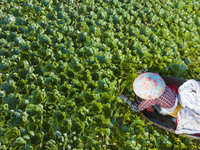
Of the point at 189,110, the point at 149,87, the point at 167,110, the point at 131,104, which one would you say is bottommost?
the point at 131,104

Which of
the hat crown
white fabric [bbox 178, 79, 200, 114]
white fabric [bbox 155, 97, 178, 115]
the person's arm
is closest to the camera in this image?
the hat crown

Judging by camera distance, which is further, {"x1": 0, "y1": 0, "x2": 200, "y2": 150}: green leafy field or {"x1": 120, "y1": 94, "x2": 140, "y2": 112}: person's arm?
{"x1": 120, "y1": 94, "x2": 140, "y2": 112}: person's arm

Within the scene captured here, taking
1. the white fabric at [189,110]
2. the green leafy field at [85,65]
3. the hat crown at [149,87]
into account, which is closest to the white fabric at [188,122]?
the white fabric at [189,110]

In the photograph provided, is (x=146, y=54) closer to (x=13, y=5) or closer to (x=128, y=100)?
(x=128, y=100)

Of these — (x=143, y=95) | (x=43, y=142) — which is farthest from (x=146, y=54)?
(x=43, y=142)

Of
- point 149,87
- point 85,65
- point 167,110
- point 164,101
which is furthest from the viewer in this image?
point 85,65

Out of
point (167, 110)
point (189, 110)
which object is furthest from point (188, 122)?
point (167, 110)

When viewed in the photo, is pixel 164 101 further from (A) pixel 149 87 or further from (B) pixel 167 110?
(A) pixel 149 87

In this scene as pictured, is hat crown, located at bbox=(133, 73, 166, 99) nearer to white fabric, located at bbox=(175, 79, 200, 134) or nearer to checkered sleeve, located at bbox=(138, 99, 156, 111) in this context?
checkered sleeve, located at bbox=(138, 99, 156, 111)

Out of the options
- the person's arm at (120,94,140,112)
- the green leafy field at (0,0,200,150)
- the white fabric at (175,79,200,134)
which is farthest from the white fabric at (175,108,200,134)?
the person's arm at (120,94,140,112)
